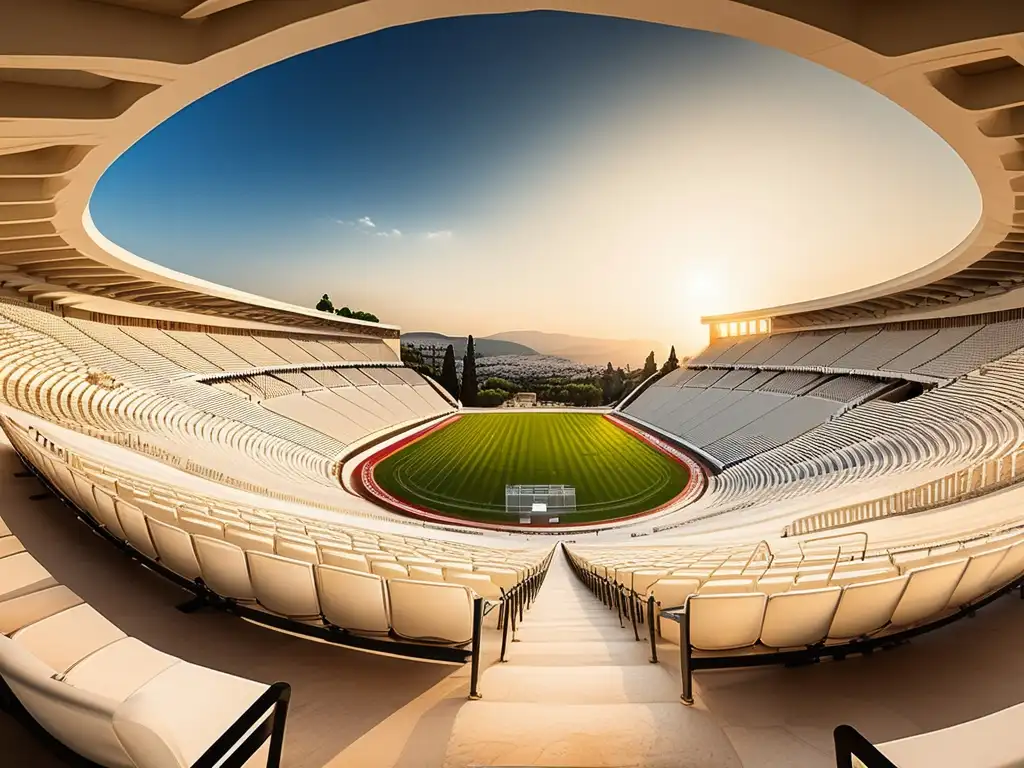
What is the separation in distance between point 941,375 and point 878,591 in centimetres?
2622

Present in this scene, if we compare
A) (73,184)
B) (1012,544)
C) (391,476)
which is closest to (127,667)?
(1012,544)

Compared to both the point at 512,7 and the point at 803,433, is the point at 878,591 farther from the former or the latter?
the point at 803,433

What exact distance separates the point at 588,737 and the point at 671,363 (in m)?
56.0

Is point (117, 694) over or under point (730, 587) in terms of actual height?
over

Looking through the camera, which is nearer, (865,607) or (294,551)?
(865,607)

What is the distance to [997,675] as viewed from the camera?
3.19 m

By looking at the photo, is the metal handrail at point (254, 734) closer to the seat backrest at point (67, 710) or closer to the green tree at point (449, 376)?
the seat backrest at point (67, 710)

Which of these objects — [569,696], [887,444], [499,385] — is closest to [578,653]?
[569,696]

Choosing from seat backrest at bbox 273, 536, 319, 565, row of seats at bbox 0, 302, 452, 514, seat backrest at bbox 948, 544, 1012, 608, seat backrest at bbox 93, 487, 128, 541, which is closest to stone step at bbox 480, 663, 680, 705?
seat backrest at bbox 273, 536, 319, 565

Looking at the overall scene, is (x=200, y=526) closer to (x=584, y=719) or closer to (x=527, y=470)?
(x=584, y=719)

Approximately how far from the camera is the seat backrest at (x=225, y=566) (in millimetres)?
3408

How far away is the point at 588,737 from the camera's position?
2.39 meters

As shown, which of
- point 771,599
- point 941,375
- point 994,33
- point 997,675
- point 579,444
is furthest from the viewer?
point 579,444

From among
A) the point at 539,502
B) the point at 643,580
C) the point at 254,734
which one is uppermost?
the point at 254,734
